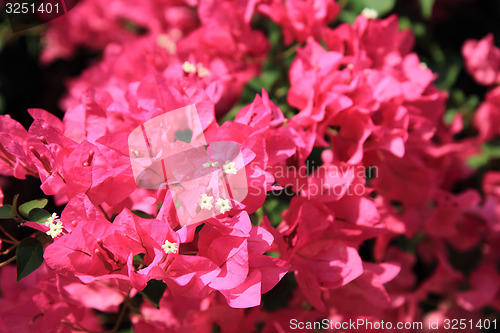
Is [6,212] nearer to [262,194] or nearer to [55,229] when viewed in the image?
[55,229]

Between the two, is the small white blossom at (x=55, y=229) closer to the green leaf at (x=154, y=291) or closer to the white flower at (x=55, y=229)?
the white flower at (x=55, y=229)

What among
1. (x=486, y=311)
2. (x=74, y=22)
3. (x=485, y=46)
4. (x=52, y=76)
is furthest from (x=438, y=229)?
(x=52, y=76)

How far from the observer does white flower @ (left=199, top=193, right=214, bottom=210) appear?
658 mm

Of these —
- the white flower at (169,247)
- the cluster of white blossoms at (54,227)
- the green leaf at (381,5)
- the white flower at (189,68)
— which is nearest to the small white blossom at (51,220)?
the cluster of white blossoms at (54,227)

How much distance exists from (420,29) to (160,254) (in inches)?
44.6

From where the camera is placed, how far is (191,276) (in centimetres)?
64

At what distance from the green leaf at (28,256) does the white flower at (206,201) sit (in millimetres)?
292

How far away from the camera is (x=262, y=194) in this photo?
0.72 m

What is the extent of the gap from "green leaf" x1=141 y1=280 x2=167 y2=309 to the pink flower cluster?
0.06 feet

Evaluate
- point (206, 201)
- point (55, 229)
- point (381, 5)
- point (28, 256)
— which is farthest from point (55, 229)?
point (381, 5)

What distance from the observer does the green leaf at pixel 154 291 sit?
736 millimetres

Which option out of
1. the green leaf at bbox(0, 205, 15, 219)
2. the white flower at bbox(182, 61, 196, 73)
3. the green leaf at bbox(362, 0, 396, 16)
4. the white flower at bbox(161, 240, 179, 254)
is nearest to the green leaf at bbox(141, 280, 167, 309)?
the white flower at bbox(161, 240, 179, 254)

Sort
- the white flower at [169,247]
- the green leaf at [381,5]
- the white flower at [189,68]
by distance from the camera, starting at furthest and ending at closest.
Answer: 1. the green leaf at [381,5]
2. the white flower at [189,68]
3. the white flower at [169,247]

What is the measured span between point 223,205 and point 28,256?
1.10ft
